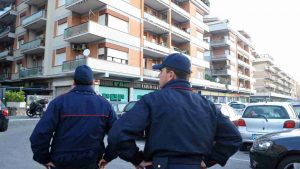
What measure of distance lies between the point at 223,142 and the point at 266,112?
734 centimetres

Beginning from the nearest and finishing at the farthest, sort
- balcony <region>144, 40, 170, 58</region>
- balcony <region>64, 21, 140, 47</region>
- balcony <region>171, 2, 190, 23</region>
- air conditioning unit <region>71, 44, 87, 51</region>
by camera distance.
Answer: balcony <region>64, 21, 140, 47</region>
air conditioning unit <region>71, 44, 87, 51</region>
balcony <region>144, 40, 170, 58</region>
balcony <region>171, 2, 190, 23</region>

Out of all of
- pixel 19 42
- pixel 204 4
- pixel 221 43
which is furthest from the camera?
pixel 221 43

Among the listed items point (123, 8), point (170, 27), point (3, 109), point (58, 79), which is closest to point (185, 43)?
point (170, 27)

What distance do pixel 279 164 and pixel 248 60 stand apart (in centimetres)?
6440

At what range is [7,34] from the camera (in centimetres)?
3678

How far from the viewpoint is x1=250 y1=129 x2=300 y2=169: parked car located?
5094 mm

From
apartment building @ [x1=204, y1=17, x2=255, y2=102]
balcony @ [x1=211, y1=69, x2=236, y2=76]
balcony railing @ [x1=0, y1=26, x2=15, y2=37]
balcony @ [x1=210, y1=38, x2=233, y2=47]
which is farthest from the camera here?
apartment building @ [x1=204, y1=17, x2=255, y2=102]

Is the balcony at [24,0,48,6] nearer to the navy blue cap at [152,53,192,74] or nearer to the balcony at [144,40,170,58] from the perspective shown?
the balcony at [144,40,170,58]

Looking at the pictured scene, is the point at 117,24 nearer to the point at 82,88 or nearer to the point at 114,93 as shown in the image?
the point at 114,93

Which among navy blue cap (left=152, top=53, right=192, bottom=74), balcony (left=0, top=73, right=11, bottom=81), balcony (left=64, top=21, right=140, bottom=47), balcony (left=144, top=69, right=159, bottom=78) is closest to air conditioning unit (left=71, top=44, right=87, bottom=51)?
balcony (left=64, top=21, right=140, bottom=47)

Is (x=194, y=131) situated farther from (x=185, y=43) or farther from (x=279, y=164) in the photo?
(x=185, y=43)

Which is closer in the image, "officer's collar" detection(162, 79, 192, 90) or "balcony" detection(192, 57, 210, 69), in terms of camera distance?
"officer's collar" detection(162, 79, 192, 90)

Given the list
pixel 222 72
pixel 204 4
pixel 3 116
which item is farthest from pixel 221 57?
pixel 3 116

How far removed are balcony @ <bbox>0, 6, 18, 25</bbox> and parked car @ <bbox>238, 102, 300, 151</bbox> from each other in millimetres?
34254
